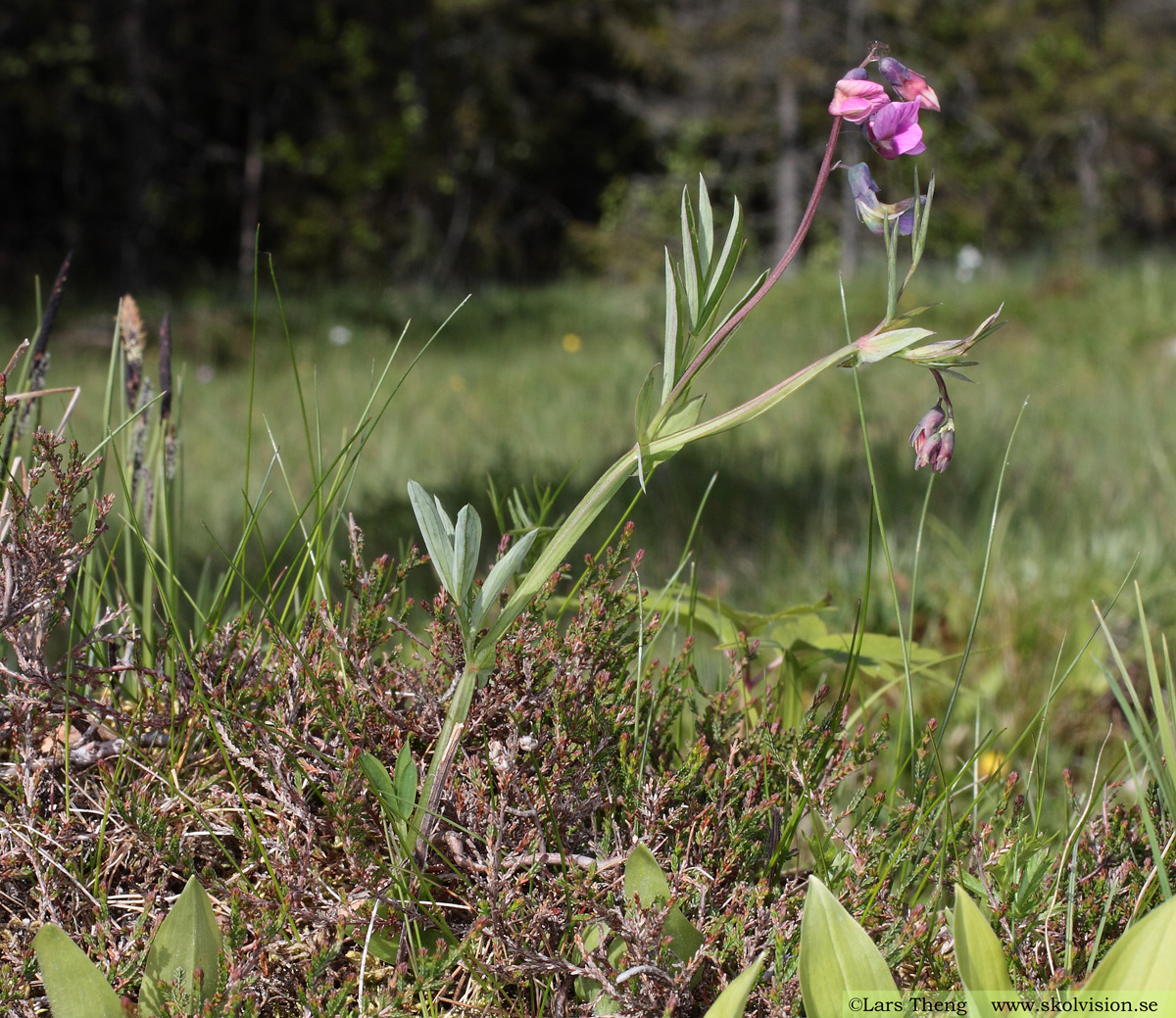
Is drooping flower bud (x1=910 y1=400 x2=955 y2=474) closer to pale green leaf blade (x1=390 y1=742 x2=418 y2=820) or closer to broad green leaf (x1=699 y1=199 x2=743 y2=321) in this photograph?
broad green leaf (x1=699 y1=199 x2=743 y2=321)

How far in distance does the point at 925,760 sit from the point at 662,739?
0.28 meters

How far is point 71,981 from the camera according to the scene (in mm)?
724

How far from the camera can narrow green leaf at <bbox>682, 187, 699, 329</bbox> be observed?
2.58 feet

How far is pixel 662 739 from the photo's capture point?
105 cm

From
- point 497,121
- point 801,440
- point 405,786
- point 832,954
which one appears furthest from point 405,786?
point 497,121

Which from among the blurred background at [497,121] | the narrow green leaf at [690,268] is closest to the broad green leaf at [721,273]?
the narrow green leaf at [690,268]

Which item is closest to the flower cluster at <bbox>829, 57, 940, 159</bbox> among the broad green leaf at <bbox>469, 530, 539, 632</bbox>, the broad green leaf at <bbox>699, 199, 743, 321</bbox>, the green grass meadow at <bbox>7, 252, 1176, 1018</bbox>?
the broad green leaf at <bbox>699, 199, 743, 321</bbox>

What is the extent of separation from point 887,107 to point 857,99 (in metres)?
0.02

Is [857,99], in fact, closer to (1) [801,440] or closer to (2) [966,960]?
(2) [966,960]

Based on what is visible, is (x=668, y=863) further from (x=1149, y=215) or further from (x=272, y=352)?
(x=1149, y=215)

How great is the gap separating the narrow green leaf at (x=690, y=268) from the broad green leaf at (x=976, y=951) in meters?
0.48

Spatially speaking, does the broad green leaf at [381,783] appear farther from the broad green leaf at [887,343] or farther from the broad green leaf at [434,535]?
the broad green leaf at [887,343]

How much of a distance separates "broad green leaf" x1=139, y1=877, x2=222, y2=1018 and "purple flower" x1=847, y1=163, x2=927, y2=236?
0.76m

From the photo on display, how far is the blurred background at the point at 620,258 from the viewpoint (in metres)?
2.54
